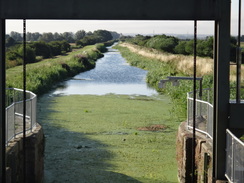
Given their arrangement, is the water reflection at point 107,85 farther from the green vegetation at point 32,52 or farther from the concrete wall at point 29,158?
the concrete wall at point 29,158

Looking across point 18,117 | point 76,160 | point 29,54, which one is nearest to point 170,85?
point 76,160

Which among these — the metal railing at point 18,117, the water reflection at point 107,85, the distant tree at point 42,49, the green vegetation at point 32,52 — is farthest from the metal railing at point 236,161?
the distant tree at point 42,49

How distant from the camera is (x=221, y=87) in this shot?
704 centimetres

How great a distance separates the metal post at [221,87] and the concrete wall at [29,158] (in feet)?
10.1

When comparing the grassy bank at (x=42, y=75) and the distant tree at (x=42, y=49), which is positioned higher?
the distant tree at (x=42, y=49)

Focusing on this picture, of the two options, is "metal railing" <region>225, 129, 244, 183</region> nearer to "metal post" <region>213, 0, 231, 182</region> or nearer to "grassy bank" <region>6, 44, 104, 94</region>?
"metal post" <region>213, 0, 231, 182</region>

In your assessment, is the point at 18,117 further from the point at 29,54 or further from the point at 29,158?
the point at 29,54

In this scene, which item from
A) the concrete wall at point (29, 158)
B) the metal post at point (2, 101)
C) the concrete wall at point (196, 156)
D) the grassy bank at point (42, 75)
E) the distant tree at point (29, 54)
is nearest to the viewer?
the metal post at point (2, 101)

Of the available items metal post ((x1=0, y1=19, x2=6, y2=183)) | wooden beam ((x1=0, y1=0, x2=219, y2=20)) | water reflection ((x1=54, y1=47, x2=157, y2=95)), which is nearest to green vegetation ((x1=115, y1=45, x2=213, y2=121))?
water reflection ((x1=54, y1=47, x2=157, y2=95))

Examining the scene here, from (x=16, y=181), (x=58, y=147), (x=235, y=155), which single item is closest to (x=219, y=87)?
(x=235, y=155)

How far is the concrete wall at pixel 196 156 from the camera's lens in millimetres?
8086

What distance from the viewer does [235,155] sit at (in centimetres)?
666

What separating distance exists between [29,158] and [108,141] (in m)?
5.09

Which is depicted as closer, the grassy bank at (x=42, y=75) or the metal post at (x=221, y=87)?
the metal post at (x=221, y=87)
